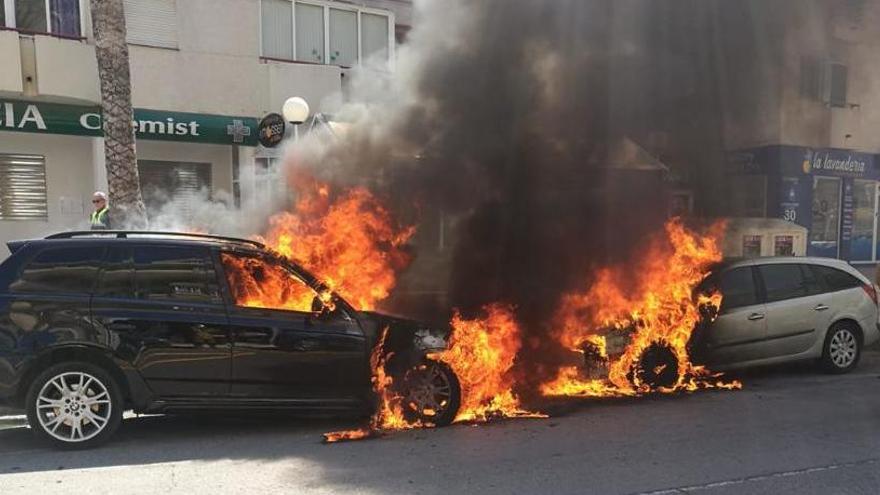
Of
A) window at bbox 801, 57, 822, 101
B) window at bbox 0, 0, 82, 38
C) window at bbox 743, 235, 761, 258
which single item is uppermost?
window at bbox 0, 0, 82, 38

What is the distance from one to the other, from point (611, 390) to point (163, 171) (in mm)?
9356

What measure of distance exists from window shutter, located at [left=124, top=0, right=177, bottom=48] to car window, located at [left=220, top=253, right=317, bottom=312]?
26.2 feet

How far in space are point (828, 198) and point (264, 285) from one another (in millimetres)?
16960

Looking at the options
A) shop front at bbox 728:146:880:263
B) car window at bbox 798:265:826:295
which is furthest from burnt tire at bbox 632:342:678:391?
shop front at bbox 728:146:880:263

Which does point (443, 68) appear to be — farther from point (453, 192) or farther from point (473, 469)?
point (473, 469)

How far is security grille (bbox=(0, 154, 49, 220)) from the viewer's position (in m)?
11.3

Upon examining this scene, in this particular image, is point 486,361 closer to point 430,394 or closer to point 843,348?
point 430,394

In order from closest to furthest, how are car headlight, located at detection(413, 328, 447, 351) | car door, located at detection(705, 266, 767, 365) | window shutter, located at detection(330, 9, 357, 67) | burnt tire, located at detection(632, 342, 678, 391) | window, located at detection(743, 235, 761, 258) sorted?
car headlight, located at detection(413, 328, 447, 351)
burnt tire, located at detection(632, 342, 678, 391)
car door, located at detection(705, 266, 767, 365)
window, located at detection(743, 235, 761, 258)
window shutter, located at detection(330, 9, 357, 67)

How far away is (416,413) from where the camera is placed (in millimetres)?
5441

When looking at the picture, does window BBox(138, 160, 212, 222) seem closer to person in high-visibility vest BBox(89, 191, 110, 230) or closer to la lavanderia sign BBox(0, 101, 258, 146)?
la lavanderia sign BBox(0, 101, 258, 146)

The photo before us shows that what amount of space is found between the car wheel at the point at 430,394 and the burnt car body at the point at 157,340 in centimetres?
3

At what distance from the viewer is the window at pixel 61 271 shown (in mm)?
5008

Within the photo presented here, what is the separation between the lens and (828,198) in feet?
58.2

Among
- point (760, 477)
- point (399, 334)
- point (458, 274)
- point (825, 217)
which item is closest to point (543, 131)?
point (458, 274)
